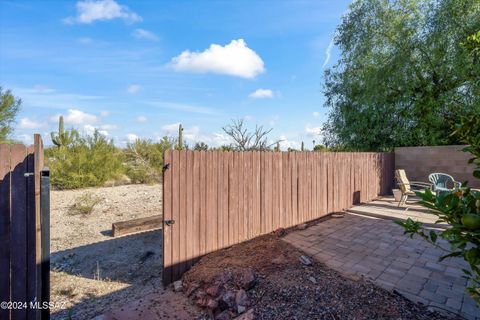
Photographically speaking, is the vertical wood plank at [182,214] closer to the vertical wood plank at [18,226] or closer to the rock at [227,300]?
the rock at [227,300]

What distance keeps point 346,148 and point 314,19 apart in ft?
21.1

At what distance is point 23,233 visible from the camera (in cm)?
207

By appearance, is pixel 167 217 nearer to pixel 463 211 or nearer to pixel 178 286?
pixel 178 286

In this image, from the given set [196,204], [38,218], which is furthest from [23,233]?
[196,204]

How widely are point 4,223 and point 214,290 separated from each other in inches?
81.4

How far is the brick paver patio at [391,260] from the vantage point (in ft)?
9.09

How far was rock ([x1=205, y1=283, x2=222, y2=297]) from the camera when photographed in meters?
2.88

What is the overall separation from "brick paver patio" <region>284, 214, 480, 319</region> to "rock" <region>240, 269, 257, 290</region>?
3.66ft

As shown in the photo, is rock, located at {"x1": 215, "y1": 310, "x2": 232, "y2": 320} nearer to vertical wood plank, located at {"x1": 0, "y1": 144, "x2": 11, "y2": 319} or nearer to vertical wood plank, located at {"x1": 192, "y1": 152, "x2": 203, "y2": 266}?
vertical wood plank, located at {"x1": 192, "y1": 152, "x2": 203, "y2": 266}

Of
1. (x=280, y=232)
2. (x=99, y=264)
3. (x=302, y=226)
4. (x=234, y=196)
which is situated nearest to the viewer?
(x=234, y=196)

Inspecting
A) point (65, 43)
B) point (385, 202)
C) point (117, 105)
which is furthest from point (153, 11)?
point (385, 202)

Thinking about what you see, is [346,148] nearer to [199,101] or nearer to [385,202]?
[385,202]

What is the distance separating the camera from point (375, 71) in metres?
9.97

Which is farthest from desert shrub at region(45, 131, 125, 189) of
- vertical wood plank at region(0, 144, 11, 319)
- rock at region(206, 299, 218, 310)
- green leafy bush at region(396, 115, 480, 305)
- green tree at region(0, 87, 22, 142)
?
green leafy bush at region(396, 115, 480, 305)
